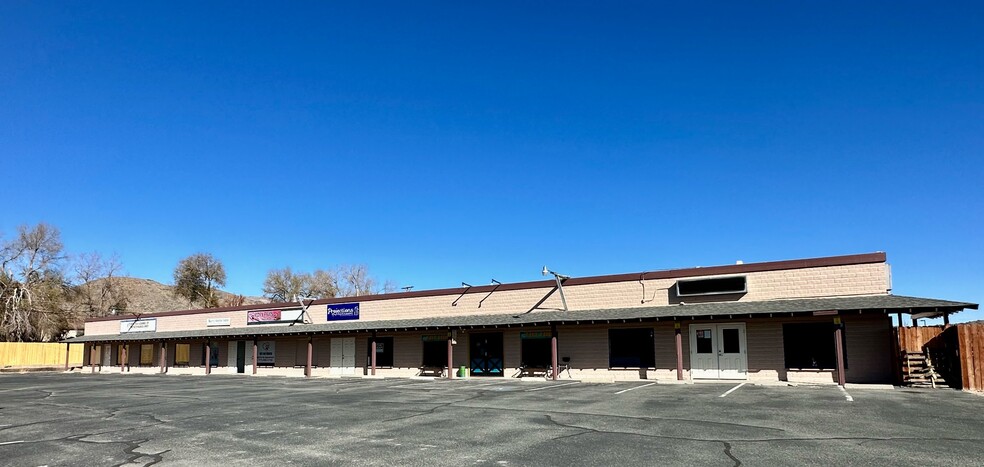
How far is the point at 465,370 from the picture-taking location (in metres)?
29.4

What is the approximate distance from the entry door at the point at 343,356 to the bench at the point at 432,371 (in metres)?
4.94

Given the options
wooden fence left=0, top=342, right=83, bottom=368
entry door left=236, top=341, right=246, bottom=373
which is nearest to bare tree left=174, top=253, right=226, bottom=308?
wooden fence left=0, top=342, right=83, bottom=368

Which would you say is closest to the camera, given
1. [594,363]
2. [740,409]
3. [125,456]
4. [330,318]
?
[125,456]

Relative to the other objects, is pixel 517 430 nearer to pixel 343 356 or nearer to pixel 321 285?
pixel 343 356

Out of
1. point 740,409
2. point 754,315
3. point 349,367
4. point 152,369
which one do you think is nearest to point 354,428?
point 740,409

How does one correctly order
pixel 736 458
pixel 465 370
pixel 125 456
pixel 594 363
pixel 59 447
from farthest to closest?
pixel 465 370, pixel 594 363, pixel 59 447, pixel 125 456, pixel 736 458

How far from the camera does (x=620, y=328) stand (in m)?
26.0

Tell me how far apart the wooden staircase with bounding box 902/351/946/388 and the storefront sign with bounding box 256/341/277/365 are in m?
32.3

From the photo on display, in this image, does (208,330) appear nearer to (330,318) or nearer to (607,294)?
(330,318)

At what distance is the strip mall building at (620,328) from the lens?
21.7 metres

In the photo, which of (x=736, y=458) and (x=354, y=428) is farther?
(x=354, y=428)

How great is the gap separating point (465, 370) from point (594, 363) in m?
6.46

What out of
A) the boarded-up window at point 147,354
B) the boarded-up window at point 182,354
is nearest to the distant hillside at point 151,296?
the boarded-up window at point 147,354

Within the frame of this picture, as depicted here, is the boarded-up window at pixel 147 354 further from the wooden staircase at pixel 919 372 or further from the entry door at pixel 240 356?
the wooden staircase at pixel 919 372
